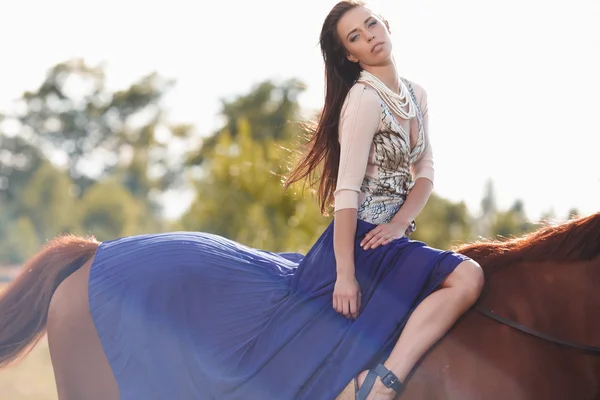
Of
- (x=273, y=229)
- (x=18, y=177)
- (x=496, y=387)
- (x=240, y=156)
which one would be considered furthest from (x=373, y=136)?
(x=18, y=177)

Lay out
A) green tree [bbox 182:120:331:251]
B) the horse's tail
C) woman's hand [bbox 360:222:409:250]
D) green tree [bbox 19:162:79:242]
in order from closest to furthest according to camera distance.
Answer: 1. woman's hand [bbox 360:222:409:250]
2. the horse's tail
3. green tree [bbox 182:120:331:251]
4. green tree [bbox 19:162:79:242]

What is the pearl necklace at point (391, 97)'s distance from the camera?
3.14m

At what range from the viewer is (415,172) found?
3.37m

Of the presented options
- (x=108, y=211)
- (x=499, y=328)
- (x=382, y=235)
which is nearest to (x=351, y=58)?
(x=382, y=235)

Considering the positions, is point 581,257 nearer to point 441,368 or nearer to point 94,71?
point 441,368

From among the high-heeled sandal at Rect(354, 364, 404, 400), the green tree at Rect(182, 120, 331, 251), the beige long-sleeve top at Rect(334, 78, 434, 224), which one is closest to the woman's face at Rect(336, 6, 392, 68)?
the beige long-sleeve top at Rect(334, 78, 434, 224)

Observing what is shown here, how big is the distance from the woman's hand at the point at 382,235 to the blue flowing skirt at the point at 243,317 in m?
0.03

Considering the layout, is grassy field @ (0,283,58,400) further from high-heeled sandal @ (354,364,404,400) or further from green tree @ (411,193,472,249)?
high-heeled sandal @ (354,364,404,400)

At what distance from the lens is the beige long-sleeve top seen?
3.04m

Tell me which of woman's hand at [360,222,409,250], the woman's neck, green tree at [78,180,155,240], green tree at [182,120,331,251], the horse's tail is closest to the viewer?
woman's hand at [360,222,409,250]

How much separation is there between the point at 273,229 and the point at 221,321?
9368 millimetres

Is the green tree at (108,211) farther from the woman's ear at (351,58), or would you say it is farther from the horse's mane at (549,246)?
the horse's mane at (549,246)

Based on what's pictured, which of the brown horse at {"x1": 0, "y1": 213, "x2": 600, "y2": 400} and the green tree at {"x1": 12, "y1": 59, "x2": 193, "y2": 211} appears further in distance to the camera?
the green tree at {"x1": 12, "y1": 59, "x2": 193, "y2": 211}

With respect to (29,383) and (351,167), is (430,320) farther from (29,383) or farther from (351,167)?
(29,383)
